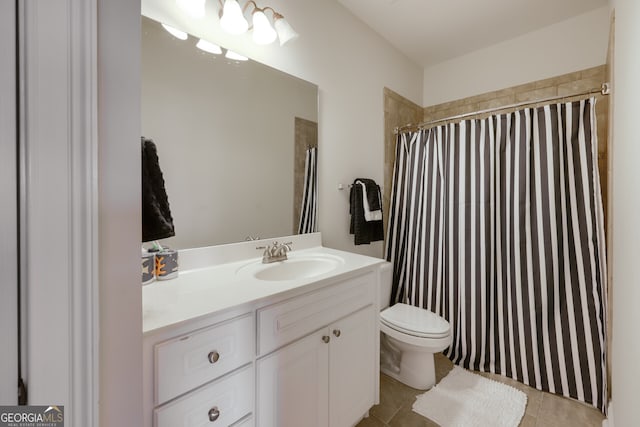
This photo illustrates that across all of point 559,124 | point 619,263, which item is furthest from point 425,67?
point 619,263

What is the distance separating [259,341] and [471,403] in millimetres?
1402

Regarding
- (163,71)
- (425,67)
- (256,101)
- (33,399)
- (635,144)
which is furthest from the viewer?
(425,67)

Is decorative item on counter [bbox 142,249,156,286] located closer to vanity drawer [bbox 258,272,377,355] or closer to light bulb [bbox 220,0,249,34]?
vanity drawer [bbox 258,272,377,355]

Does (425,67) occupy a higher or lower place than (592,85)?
higher

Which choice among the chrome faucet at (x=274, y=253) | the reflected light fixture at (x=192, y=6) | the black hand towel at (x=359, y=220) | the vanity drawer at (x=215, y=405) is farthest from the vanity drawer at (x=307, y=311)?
the reflected light fixture at (x=192, y=6)

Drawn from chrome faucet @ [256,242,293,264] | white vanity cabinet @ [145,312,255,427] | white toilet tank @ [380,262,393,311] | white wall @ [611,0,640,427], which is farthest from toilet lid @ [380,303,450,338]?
white vanity cabinet @ [145,312,255,427]

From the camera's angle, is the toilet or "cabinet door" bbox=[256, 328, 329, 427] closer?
"cabinet door" bbox=[256, 328, 329, 427]

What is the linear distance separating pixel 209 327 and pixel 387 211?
71.7 inches

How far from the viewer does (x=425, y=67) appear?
8.61 feet

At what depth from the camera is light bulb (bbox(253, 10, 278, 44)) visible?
131cm

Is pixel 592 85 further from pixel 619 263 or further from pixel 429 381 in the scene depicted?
pixel 429 381

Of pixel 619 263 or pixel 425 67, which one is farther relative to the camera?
pixel 425 67

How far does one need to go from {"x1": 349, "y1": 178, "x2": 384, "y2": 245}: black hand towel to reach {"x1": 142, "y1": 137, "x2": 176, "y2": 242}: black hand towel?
1.22 meters

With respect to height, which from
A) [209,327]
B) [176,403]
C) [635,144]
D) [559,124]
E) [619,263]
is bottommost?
[176,403]
